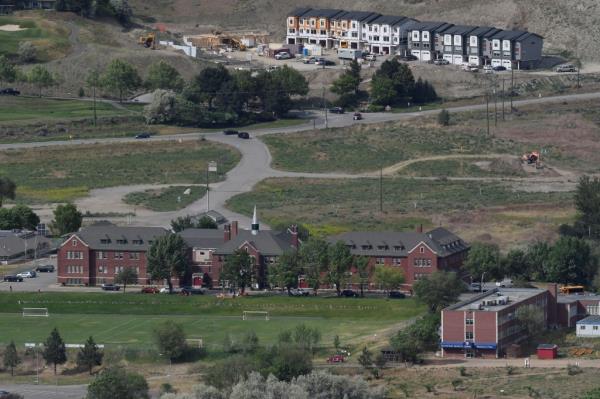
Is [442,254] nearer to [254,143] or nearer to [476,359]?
[476,359]

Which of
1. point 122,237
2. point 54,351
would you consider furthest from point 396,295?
point 54,351

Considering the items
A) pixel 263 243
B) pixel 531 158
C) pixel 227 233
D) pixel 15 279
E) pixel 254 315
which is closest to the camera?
pixel 254 315

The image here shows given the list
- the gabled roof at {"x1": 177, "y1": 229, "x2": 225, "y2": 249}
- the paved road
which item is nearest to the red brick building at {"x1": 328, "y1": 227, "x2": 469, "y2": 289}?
the gabled roof at {"x1": 177, "y1": 229, "x2": 225, "y2": 249}

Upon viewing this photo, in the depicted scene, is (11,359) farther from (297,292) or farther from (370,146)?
(370,146)

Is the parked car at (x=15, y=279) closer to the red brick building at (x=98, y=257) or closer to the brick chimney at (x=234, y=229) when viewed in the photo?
the red brick building at (x=98, y=257)

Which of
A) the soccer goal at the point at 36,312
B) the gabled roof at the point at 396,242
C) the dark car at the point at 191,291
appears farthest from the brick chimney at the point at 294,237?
the soccer goal at the point at 36,312

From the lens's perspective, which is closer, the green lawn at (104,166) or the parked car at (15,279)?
the parked car at (15,279)

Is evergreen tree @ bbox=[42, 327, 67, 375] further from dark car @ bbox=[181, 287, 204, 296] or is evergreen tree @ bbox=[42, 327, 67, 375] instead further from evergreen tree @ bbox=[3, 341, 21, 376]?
dark car @ bbox=[181, 287, 204, 296]
